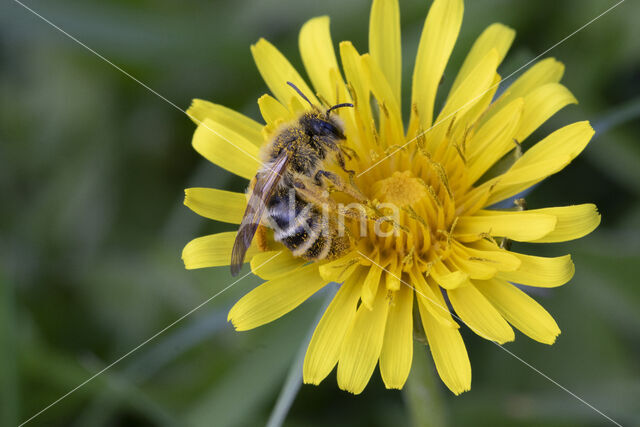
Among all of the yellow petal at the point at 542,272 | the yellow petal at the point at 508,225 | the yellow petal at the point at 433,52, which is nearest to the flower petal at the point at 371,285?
the yellow petal at the point at 508,225

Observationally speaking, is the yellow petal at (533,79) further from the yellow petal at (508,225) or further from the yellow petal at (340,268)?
the yellow petal at (340,268)

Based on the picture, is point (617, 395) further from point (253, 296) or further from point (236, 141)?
point (236, 141)

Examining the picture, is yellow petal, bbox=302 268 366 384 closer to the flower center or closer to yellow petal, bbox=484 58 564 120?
the flower center

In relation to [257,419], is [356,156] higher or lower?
higher

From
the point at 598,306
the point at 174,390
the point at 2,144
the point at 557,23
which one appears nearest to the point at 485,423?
the point at 598,306

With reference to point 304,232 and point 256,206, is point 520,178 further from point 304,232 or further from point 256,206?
point 256,206

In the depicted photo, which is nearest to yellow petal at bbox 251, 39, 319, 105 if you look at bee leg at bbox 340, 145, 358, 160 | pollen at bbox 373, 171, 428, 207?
bee leg at bbox 340, 145, 358, 160

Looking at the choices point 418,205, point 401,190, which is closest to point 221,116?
point 401,190
